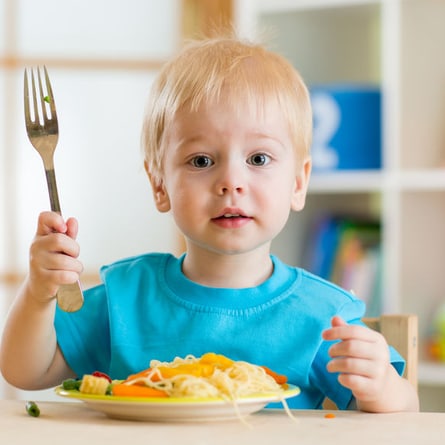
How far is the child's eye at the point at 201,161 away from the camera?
124cm

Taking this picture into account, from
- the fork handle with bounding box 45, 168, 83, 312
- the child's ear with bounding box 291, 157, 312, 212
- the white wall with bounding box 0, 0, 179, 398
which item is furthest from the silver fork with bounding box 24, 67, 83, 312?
the white wall with bounding box 0, 0, 179, 398

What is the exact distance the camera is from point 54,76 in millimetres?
3373

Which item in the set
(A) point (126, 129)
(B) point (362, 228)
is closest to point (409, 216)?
(B) point (362, 228)

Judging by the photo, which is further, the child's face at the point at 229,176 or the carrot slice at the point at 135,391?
the child's face at the point at 229,176

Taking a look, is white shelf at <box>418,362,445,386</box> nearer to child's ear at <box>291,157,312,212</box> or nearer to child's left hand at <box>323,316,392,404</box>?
child's ear at <box>291,157,312,212</box>

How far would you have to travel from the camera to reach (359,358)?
99 cm

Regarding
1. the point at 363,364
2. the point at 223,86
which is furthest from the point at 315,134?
the point at 363,364

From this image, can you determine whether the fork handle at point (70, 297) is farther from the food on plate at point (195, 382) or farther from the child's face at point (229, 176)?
the child's face at point (229, 176)

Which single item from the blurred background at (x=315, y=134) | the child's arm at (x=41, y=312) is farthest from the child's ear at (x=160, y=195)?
the blurred background at (x=315, y=134)

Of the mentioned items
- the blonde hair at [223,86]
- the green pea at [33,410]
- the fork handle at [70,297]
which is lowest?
the green pea at [33,410]

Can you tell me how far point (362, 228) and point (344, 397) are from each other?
1.80 m

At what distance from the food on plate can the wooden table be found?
0.03 metres

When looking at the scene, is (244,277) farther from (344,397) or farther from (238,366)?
(238,366)

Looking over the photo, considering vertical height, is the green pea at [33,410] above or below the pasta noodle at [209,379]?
below
